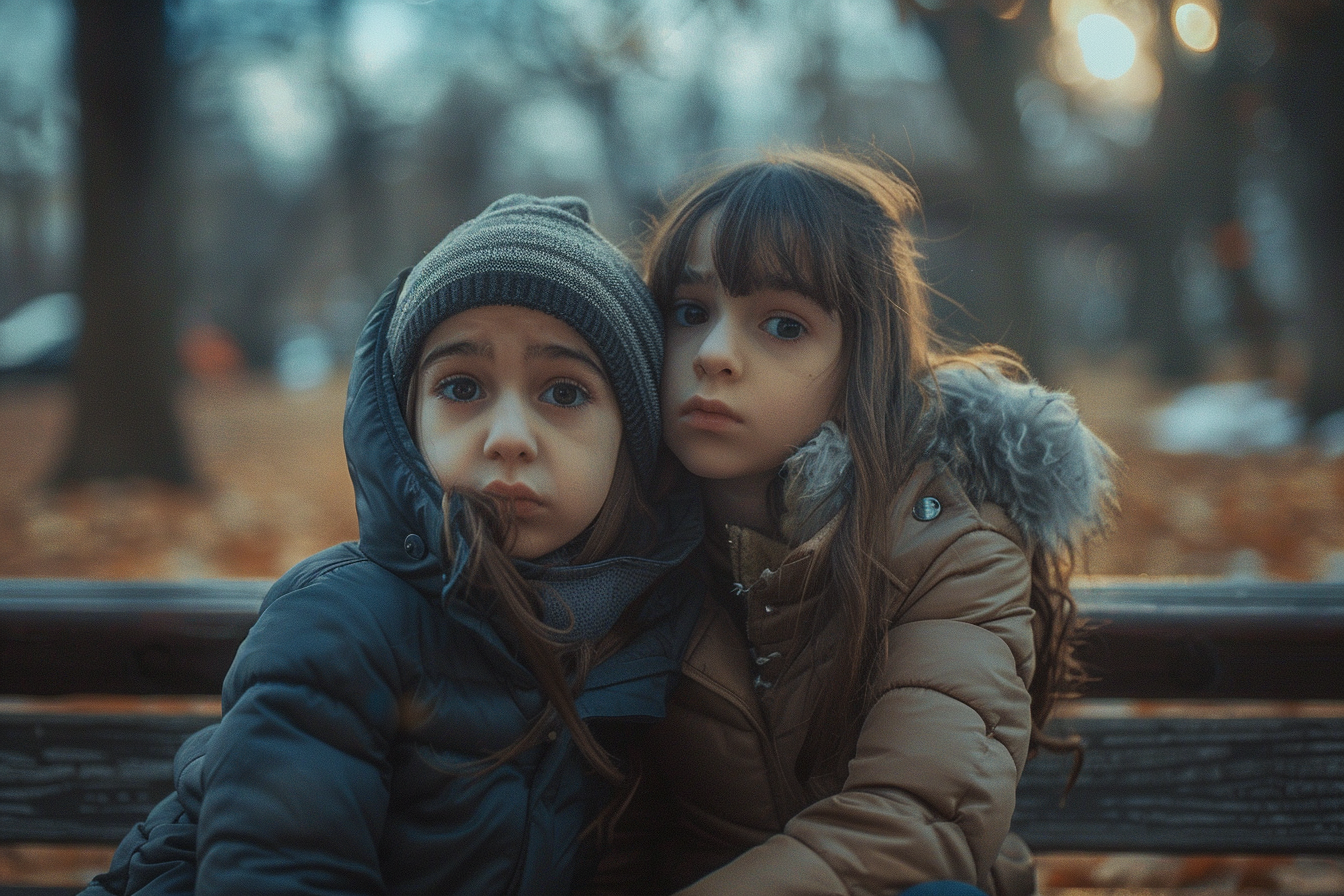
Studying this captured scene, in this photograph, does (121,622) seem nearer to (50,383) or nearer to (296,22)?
(296,22)

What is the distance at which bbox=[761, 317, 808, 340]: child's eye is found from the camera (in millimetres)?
1820

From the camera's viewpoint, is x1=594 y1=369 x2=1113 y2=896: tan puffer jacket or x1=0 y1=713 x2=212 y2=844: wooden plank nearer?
x1=594 y1=369 x2=1113 y2=896: tan puffer jacket

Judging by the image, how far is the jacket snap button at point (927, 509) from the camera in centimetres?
178

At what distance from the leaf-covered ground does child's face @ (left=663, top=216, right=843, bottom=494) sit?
699 mm

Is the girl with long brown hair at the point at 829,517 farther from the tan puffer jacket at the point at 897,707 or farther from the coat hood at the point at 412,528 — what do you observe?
the coat hood at the point at 412,528

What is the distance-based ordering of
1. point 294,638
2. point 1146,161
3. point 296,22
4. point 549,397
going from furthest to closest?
1. point 1146,161
2. point 296,22
3. point 549,397
4. point 294,638

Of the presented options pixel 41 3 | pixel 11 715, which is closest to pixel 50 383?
pixel 41 3

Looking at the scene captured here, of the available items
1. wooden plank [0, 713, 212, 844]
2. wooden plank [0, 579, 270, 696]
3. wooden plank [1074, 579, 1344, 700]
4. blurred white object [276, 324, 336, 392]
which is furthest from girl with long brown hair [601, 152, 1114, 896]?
blurred white object [276, 324, 336, 392]

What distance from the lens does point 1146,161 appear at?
67.2ft

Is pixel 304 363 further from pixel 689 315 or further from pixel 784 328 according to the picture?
pixel 784 328

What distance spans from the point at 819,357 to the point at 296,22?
437 inches

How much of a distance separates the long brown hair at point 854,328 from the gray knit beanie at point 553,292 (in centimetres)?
15

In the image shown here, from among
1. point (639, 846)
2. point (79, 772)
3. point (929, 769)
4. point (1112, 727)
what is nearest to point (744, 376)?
point (929, 769)

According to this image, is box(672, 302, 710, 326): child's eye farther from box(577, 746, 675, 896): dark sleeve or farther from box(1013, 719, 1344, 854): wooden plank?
box(1013, 719, 1344, 854): wooden plank
